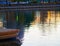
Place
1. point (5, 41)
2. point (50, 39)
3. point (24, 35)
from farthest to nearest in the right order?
point (24, 35), point (50, 39), point (5, 41)

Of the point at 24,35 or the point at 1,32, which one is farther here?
the point at 24,35

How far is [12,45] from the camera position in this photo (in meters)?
11.4

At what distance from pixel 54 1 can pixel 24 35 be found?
30419mm

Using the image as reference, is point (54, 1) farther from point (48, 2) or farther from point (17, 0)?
point (17, 0)

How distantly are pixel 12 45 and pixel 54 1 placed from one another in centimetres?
3297

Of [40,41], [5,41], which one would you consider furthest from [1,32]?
[40,41]

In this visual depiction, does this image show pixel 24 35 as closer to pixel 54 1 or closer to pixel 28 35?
pixel 28 35

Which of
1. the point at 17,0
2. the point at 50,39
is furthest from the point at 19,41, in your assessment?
the point at 17,0

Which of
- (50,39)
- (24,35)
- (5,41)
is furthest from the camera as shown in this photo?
(24,35)

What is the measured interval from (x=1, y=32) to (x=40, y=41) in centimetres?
181

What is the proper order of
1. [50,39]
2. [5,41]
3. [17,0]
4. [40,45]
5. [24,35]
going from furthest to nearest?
[17,0], [24,35], [50,39], [5,41], [40,45]

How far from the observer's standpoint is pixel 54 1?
43781 mm

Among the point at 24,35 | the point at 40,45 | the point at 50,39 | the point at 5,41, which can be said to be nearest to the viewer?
the point at 40,45

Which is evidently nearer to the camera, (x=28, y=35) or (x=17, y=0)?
(x=28, y=35)
